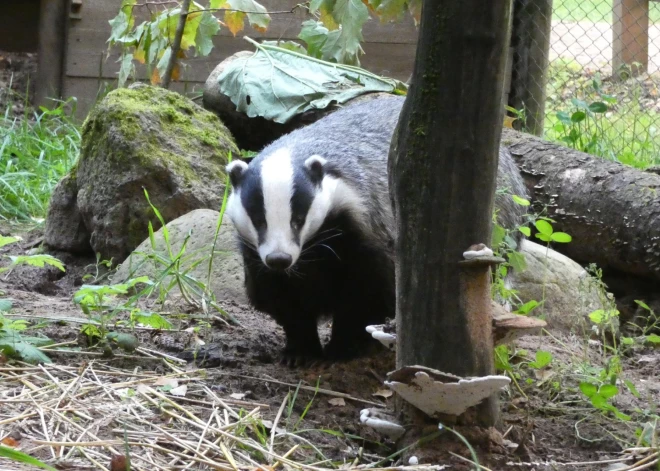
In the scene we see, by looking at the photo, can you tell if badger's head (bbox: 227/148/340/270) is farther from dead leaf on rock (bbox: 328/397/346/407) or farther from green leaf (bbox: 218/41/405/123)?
green leaf (bbox: 218/41/405/123)

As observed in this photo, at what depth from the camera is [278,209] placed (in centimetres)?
288

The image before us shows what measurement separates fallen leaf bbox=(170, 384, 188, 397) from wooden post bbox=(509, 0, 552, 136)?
3987 millimetres

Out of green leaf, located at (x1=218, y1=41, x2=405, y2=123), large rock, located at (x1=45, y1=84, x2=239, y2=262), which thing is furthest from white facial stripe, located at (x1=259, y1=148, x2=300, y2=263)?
green leaf, located at (x1=218, y1=41, x2=405, y2=123)

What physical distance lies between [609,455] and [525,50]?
4213 mm

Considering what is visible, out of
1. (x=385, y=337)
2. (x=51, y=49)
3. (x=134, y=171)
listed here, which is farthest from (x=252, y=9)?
(x=385, y=337)

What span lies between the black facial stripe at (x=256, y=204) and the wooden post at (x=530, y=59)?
337 cm

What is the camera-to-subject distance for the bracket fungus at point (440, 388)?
6.45ft

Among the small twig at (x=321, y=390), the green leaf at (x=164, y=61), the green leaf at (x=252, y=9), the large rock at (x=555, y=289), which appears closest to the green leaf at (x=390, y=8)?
the large rock at (x=555, y=289)

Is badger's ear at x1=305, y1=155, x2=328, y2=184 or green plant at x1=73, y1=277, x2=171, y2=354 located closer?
green plant at x1=73, y1=277, x2=171, y2=354

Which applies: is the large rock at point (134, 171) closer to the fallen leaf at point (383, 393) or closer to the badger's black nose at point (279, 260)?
the badger's black nose at point (279, 260)

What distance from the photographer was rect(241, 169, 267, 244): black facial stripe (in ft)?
9.52

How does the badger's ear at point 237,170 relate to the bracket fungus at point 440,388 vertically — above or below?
above

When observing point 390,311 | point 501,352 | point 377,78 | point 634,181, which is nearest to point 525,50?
point 377,78

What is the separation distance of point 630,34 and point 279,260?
242 inches
